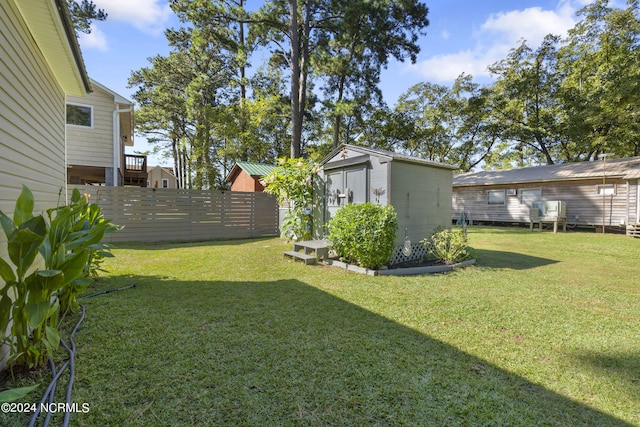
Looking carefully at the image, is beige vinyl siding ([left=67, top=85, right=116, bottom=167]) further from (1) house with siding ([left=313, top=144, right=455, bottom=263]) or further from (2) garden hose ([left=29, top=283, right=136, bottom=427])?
(2) garden hose ([left=29, top=283, right=136, bottom=427])

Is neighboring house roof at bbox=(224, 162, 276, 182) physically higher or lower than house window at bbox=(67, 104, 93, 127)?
lower

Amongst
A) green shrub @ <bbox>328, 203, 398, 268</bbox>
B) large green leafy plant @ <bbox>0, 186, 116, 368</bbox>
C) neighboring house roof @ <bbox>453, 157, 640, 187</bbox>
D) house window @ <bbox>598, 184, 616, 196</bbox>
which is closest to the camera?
large green leafy plant @ <bbox>0, 186, 116, 368</bbox>

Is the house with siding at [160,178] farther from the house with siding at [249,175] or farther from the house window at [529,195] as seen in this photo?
the house window at [529,195]

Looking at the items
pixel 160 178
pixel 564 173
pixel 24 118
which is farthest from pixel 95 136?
pixel 160 178

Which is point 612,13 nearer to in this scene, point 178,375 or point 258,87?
point 258,87

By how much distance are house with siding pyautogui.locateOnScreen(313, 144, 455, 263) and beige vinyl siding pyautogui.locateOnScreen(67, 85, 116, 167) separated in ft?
26.8

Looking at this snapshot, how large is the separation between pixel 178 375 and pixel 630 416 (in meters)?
2.98

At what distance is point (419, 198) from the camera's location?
6.58 meters

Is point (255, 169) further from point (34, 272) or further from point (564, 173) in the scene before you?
point (564, 173)

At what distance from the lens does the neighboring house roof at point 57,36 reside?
265 cm

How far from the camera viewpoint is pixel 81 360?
90.7 inches

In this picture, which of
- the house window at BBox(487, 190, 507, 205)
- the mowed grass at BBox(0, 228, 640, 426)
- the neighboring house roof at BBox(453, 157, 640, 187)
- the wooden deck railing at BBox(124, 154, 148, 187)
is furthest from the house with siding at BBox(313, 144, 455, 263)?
the wooden deck railing at BBox(124, 154, 148, 187)

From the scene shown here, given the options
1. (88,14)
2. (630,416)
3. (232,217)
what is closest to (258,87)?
(88,14)

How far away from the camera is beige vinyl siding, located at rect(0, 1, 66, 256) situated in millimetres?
2277
